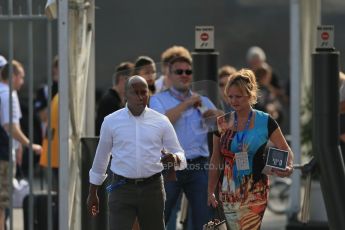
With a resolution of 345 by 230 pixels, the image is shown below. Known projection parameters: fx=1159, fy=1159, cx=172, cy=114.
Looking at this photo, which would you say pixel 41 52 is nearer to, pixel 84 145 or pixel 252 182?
pixel 84 145

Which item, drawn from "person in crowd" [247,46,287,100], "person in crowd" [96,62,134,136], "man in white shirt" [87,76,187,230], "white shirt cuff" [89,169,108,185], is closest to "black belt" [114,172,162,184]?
"man in white shirt" [87,76,187,230]

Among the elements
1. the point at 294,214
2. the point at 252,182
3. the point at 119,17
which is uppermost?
the point at 119,17

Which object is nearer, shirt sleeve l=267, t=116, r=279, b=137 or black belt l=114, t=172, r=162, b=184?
black belt l=114, t=172, r=162, b=184

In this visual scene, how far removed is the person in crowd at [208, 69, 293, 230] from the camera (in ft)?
25.4

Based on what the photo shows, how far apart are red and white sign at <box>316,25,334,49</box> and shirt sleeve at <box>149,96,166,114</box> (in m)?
1.35

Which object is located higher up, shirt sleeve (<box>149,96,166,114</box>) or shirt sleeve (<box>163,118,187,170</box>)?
shirt sleeve (<box>149,96,166,114</box>)

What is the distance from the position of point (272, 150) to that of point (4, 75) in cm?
413

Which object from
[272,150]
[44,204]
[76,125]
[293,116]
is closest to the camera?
[272,150]

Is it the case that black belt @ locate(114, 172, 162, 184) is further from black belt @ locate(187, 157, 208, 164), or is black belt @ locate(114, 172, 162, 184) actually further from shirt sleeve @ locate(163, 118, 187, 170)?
black belt @ locate(187, 157, 208, 164)

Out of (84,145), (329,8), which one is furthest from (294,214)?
(329,8)

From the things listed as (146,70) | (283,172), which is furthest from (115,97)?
(283,172)

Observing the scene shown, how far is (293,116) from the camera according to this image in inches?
476

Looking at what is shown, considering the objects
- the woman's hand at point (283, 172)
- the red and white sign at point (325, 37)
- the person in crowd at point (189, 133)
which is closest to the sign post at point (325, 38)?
the red and white sign at point (325, 37)

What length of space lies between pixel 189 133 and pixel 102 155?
4.69ft
